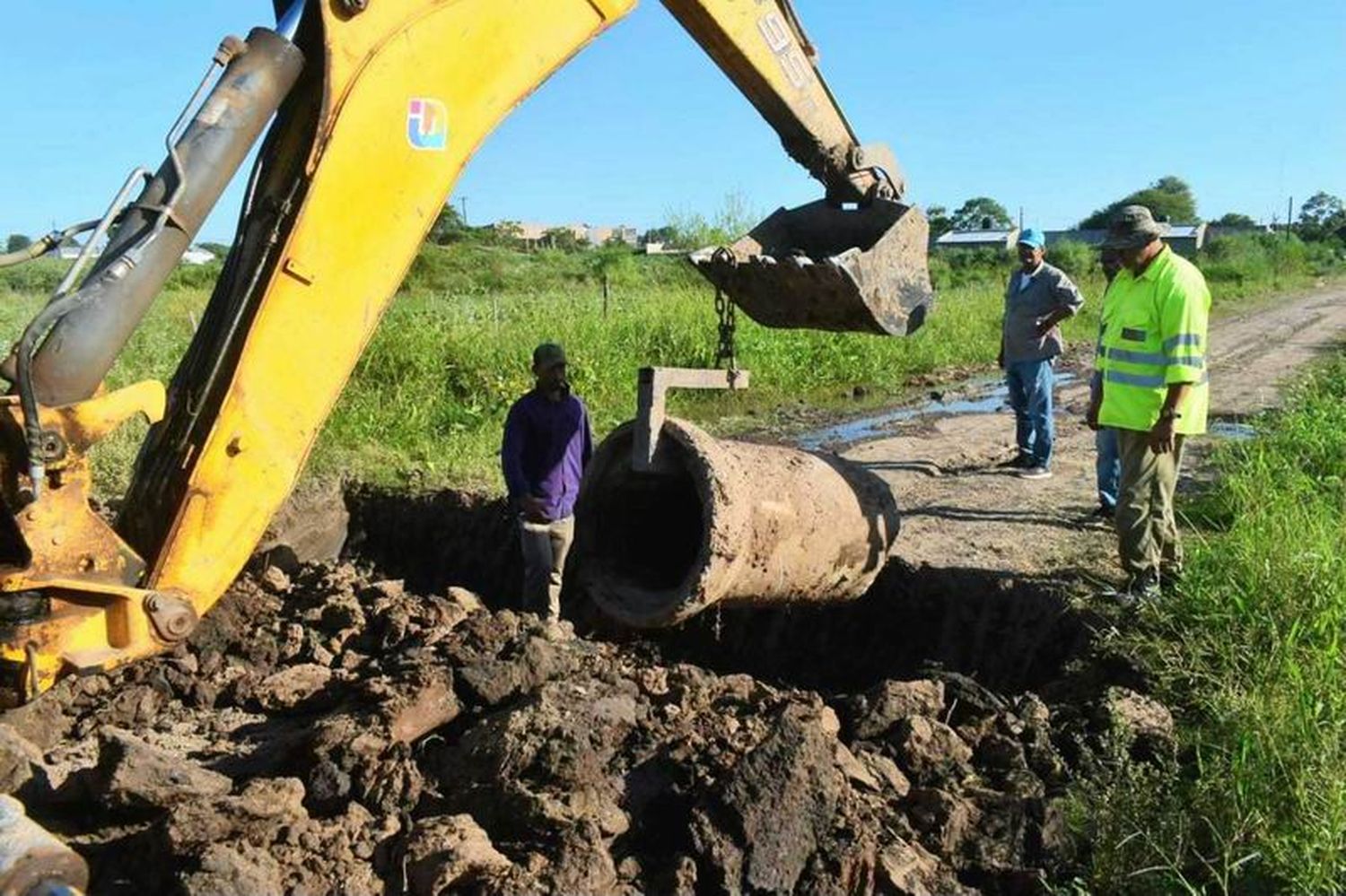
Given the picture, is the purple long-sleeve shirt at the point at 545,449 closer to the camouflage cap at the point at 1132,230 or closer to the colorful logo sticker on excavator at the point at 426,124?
the colorful logo sticker on excavator at the point at 426,124

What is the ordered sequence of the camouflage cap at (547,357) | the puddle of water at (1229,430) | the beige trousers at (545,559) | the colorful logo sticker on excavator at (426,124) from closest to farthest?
the colorful logo sticker on excavator at (426,124) < the camouflage cap at (547,357) < the beige trousers at (545,559) < the puddle of water at (1229,430)

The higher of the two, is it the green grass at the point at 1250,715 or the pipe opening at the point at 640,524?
the pipe opening at the point at 640,524

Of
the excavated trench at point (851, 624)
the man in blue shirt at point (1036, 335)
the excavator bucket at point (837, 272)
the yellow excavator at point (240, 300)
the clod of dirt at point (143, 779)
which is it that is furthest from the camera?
the man in blue shirt at point (1036, 335)

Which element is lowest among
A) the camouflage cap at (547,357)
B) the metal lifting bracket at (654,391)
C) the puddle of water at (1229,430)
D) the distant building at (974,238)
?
the puddle of water at (1229,430)

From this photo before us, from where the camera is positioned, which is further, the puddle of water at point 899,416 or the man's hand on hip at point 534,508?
the puddle of water at point 899,416

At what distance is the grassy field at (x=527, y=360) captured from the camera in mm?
8898

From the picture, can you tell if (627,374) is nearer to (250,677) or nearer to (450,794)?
(250,677)

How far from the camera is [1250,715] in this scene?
3.86 meters

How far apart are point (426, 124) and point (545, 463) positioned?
8.40 ft

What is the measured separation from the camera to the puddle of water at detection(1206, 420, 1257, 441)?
10.3 meters

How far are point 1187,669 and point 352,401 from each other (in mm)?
7183

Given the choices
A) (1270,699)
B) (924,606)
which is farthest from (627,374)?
(1270,699)

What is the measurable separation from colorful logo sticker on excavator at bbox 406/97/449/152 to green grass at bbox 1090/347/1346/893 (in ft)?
9.84

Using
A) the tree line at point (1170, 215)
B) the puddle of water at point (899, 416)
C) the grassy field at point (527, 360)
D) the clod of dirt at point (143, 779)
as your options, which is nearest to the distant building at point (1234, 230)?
the tree line at point (1170, 215)
